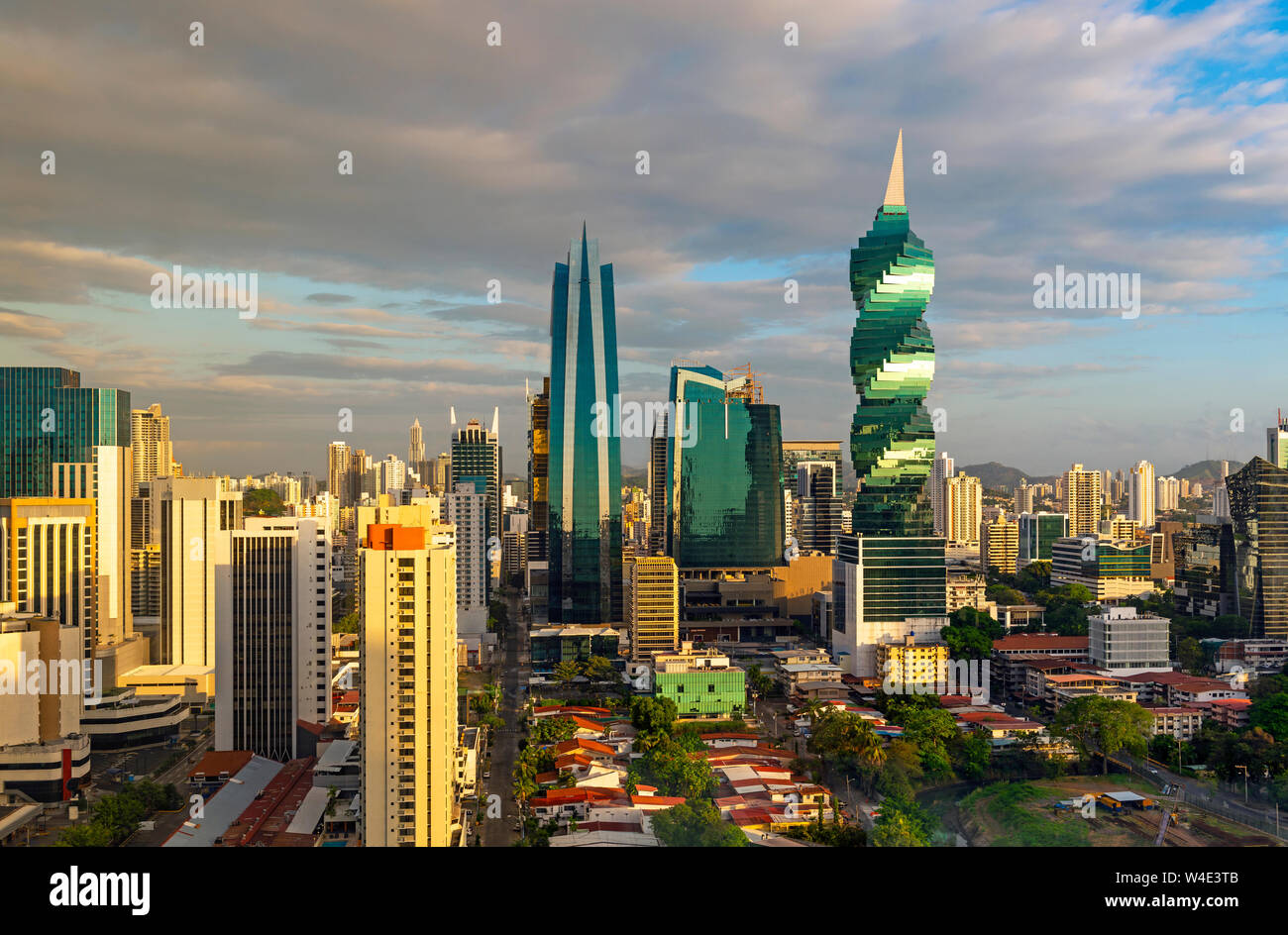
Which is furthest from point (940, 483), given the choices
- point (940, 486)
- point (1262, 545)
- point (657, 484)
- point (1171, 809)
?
point (1171, 809)

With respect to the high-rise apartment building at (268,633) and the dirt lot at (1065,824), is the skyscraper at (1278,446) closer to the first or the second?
the dirt lot at (1065,824)

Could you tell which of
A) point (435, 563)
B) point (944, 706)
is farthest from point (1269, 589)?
point (435, 563)

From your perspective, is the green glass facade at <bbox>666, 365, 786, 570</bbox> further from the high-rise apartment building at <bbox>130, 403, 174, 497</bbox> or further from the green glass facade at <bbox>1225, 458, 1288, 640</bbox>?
the high-rise apartment building at <bbox>130, 403, 174, 497</bbox>

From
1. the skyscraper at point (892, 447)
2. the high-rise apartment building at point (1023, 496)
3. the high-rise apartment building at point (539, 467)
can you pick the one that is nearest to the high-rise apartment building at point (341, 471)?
the high-rise apartment building at point (539, 467)

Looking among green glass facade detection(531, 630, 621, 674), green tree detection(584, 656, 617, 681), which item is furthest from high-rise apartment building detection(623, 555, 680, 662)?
green tree detection(584, 656, 617, 681)

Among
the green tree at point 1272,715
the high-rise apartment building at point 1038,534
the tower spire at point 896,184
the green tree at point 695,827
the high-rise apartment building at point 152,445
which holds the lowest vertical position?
the green tree at point 1272,715
